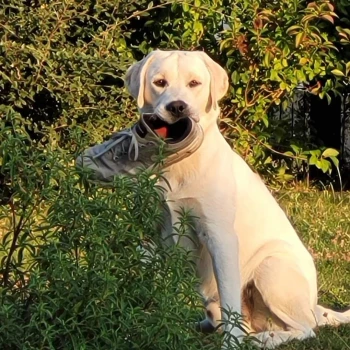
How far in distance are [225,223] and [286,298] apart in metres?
0.51

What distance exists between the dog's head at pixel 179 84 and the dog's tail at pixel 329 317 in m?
1.09

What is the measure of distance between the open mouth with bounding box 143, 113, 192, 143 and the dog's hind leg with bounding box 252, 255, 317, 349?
78 centimetres

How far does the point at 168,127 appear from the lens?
12.9 ft

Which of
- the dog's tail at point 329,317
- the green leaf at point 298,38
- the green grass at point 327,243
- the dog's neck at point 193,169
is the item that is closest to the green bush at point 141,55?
the green leaf at point 298,38

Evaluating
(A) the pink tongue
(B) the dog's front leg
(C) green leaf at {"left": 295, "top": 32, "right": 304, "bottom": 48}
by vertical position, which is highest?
(A) the pink tongue

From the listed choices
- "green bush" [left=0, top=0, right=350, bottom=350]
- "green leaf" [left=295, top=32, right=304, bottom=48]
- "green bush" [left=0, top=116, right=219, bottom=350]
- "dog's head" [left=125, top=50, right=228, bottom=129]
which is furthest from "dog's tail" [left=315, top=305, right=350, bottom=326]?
"green leaf" [left=295, top=32, right=304, bottom=48]

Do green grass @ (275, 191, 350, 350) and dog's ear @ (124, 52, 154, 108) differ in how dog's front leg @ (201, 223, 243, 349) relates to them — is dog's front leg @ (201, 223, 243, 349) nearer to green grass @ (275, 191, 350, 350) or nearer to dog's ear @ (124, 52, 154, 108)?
green grass @ (275, 191, 350, 350)

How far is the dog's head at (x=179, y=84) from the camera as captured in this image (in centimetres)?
397

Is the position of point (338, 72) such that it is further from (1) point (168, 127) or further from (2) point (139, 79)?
(1) point (168, 127)

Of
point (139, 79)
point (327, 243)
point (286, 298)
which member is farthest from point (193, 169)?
point (327, 243)

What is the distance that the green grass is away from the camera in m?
4.09

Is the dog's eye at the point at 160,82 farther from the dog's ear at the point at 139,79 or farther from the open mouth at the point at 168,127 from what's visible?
the open mouth at the point at 168,127

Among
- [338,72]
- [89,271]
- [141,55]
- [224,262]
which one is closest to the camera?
[89,271]

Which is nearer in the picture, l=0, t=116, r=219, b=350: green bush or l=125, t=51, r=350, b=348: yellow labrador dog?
l=0, t=116, r=219, b=350: green bush
